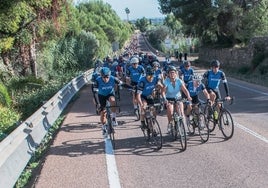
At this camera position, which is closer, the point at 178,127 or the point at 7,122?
the point at 178,127

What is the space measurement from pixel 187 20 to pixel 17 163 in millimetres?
49040

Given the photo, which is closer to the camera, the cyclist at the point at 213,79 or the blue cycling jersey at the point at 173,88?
the blue cycling jersey at the point at 173,88

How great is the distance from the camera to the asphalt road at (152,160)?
7.84 metres

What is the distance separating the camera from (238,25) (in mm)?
47719

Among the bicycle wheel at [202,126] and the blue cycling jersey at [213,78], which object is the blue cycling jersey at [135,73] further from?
the bicycle wheel at [202,126]

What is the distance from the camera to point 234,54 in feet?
153

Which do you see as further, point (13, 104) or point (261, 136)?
point (13, 104)

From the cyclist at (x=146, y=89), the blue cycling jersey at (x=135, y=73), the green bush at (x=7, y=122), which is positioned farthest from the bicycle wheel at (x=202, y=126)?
the blue cycling jersey at (x=135, y=73)

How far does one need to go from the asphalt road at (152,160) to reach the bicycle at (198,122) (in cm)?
19

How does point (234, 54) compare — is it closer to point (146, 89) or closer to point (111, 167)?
point (146, 89)

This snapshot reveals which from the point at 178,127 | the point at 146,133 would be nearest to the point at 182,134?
the point at 178,127

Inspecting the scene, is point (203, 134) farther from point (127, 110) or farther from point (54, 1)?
point (54, 1)

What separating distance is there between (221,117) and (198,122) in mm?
559

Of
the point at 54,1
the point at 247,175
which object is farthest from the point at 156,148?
the point at 54,1
